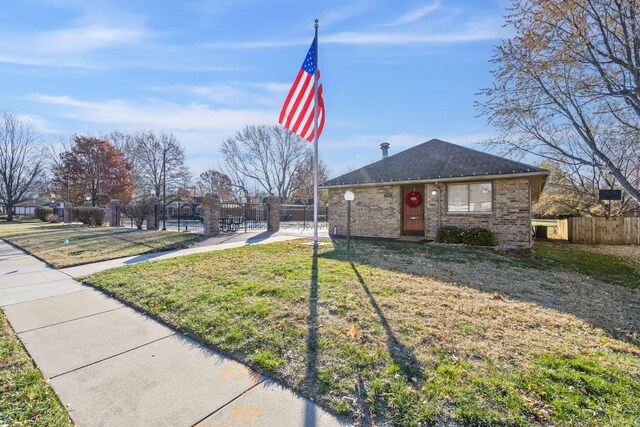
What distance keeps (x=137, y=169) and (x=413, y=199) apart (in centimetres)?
3934

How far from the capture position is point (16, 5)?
6.10m

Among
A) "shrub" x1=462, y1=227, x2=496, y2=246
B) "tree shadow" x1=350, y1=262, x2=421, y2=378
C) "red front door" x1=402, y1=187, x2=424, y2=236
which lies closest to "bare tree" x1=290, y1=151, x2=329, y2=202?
"red front door" x1=402, y1=187, x2=424, y2=236

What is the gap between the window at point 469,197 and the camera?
10570mm

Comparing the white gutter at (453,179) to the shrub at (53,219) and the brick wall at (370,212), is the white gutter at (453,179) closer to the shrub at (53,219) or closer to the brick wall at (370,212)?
the brick wall at (370,212)

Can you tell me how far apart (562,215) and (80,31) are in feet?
89.6

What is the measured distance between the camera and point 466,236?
1021 centimetres

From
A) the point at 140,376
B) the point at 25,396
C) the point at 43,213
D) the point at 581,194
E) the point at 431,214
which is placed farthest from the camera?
the point at 43,213

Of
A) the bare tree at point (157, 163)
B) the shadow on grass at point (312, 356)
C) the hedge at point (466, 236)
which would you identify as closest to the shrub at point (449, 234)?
the hedge at point (466, 236)

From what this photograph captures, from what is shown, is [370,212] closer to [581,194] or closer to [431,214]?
[431,214]

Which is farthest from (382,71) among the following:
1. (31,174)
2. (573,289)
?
(31,174)

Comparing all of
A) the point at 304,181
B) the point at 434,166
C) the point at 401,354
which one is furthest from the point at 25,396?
the point at 304,181

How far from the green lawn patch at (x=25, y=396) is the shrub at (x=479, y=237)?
10.6 metres

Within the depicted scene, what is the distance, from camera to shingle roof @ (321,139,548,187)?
10.3 m

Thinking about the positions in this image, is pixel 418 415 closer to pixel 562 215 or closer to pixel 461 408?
pixel 461 408
